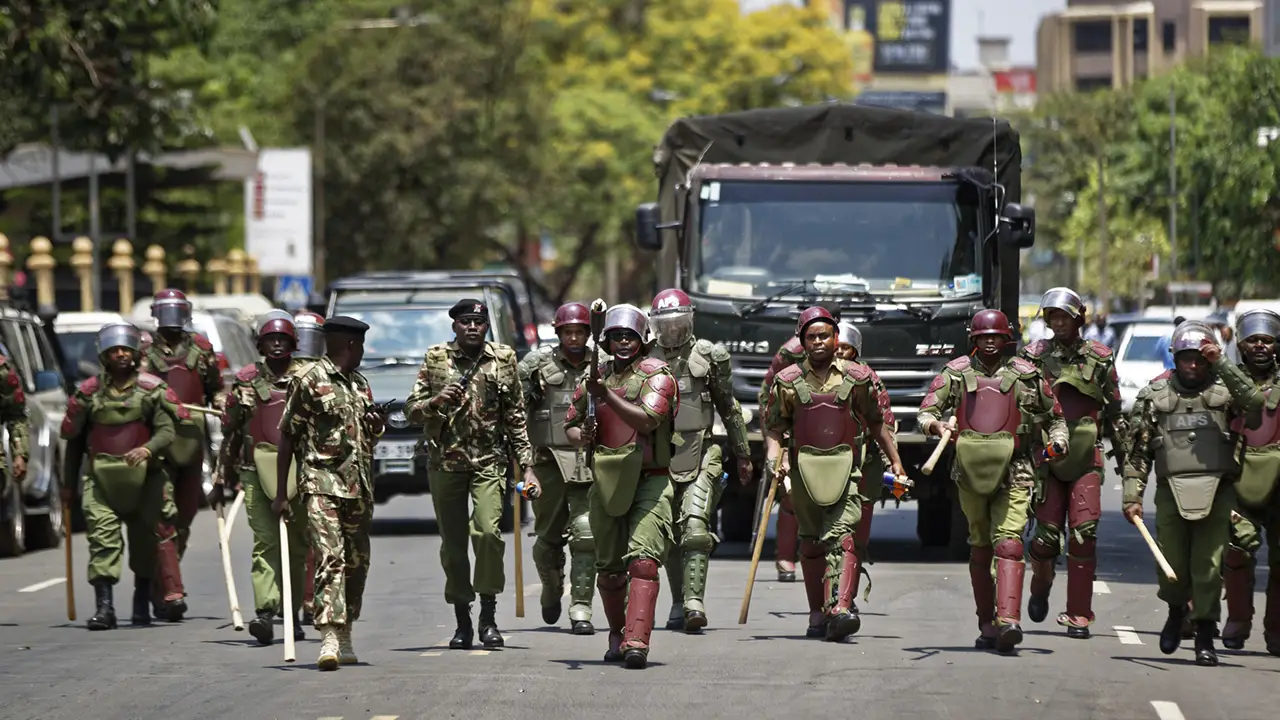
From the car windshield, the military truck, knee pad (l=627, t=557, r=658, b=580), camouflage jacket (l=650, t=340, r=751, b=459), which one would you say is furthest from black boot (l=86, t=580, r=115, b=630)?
the car windshield

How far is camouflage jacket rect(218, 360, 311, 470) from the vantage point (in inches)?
518

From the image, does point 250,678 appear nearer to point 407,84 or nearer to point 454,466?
point 454,466

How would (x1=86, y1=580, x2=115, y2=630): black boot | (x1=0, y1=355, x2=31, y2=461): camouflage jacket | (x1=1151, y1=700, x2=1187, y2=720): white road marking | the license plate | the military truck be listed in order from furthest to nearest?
the license plate, the military truck, (x1=0, y1=355, x2=31, y2=461): camouflage jacket, (x1=86, y1=580, x2=115, y2=630): black boot, (x1=1151, y1=700, x2=1187, y2=720): white road marking

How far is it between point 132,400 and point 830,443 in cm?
421

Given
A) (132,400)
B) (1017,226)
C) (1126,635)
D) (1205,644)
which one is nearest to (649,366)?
(1205,644)

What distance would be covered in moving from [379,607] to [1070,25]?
395 feet

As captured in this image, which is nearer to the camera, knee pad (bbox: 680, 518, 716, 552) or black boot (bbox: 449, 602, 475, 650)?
black boot (bbox: 449, 602, 475, 650)

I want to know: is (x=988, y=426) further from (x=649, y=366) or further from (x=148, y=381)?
(x=148, y=381)

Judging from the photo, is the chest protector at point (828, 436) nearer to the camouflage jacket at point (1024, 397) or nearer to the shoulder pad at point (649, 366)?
the camouflage jacket at point (1024, 397)

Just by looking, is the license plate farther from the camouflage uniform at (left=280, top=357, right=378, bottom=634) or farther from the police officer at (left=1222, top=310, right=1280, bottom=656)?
the police officer at (left=1222, top=310, right=1280, bottom=656)

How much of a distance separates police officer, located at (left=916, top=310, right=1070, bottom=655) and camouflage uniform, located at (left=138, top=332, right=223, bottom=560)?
458 cm

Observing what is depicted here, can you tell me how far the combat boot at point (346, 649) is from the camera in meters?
11.7

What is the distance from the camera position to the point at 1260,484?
1189 cm

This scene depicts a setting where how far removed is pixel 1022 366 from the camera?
1238 centimetres
